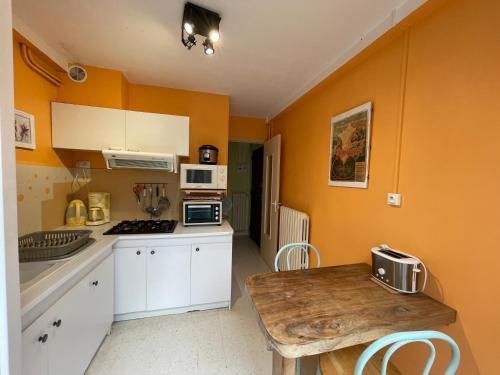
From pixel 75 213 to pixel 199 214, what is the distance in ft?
3.98

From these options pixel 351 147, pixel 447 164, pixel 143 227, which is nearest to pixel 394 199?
pixel 447 164

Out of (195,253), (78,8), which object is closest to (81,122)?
(78,8)

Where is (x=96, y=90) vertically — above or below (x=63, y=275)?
above

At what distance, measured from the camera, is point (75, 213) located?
204 centimetres

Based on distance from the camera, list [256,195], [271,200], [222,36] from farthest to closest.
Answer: [256,195], [271,200], [222,36]

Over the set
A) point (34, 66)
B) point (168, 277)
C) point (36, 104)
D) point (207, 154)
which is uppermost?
point (34, 66)

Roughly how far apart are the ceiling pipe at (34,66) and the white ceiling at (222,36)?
167 millimetres

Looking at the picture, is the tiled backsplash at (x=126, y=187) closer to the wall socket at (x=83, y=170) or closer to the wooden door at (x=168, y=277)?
the wall socket at (x=83, y=170)

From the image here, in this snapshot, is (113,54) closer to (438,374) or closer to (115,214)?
(115,214)

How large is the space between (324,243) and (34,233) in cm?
246

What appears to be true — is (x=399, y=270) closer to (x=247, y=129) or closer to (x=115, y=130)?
(x=115, y=130)

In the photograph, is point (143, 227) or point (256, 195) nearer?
point (143, 227)

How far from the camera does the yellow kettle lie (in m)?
2.01

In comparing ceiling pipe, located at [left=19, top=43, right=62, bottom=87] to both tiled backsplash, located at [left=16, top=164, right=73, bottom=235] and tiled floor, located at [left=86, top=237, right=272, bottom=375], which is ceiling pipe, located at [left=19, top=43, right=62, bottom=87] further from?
tiled floor, located at [left=86, top=237, right=272, bottom=375]
